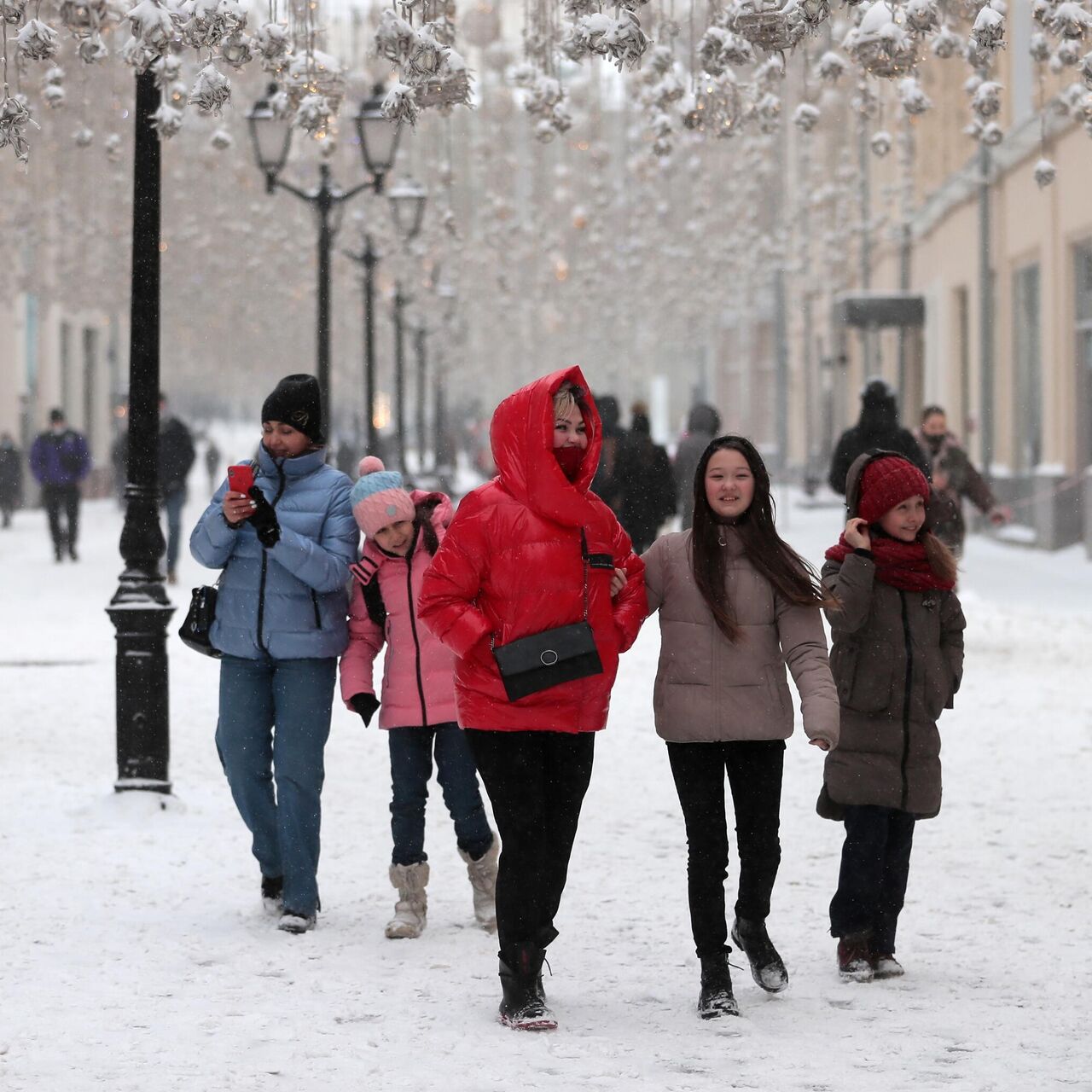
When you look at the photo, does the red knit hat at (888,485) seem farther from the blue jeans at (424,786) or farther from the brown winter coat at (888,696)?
the blue jeans at (424,786)

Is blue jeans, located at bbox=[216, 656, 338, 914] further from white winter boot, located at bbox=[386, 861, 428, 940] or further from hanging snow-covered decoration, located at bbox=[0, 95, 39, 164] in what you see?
hanging snow-covered decoration, located at bbox=[0, 95, 39, 164]

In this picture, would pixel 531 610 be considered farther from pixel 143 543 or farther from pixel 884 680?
pixel 143 543

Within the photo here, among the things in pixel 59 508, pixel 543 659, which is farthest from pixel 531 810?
pixel 59 508

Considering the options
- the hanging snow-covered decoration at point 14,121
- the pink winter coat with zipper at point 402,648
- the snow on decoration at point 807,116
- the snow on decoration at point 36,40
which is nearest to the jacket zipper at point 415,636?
the pink winter coat with zipper at point 402,648

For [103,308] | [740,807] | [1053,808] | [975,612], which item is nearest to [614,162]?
[103,308]

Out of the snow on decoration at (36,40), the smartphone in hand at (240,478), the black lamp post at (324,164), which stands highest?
the black lamp post at (324,164)

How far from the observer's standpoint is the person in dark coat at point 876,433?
12523mm

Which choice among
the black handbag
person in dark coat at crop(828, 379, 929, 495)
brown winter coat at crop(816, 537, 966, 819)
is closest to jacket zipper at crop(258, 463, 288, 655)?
the black handbag

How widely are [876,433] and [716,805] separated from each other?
281 inches

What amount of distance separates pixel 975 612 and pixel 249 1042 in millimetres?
12962

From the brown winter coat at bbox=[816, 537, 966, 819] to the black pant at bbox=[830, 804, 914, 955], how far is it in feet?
0.28

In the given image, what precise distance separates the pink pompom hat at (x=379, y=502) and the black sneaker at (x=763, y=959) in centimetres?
168

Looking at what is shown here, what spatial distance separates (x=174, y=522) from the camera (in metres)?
21.3

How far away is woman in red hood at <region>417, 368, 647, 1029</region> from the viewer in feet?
18.2
